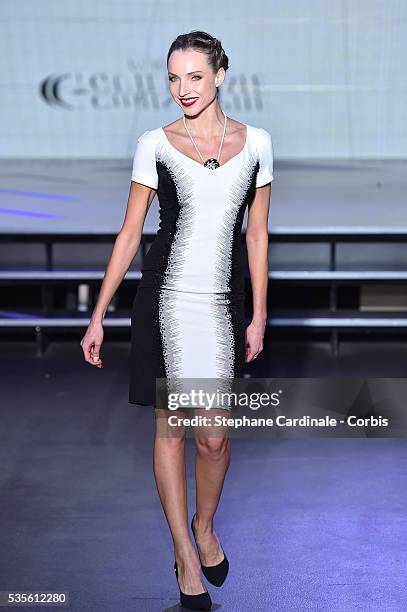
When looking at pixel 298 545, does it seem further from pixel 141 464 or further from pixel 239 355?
pixel 141 464

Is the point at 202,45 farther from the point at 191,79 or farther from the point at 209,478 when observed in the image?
the point at 209,478

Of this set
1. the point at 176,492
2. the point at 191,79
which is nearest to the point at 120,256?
the point at 191,79

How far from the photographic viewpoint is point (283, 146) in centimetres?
980

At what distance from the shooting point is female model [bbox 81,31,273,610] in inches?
88.3

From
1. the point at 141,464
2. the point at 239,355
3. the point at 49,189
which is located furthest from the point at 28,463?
the point at 49,189

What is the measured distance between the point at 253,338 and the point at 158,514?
0.75 metres

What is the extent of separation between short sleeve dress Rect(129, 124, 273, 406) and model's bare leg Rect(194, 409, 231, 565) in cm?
13

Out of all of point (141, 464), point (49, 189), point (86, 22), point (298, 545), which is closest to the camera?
point (298, 545)

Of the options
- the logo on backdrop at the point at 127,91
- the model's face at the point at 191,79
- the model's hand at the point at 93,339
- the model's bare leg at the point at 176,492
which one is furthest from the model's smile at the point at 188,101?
the logo on backdrop at the point at 127,91

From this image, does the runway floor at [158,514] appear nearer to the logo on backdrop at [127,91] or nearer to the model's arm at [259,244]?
the model's arm at [259,244]

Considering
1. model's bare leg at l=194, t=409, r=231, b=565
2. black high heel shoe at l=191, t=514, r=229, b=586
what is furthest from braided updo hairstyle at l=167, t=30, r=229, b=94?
black high heel shoe at l=191, t=514, r=229, b=586

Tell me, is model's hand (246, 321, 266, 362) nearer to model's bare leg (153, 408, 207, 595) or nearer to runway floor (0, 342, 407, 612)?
model's bare leg (153, 408, 207, 595)

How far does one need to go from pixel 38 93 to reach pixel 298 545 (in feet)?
25.2

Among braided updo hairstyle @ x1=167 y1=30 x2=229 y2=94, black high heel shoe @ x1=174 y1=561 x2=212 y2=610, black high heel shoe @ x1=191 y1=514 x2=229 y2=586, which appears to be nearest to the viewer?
braided updo hairstyle @ x1=167 y1=30 x2=229 y2=94
